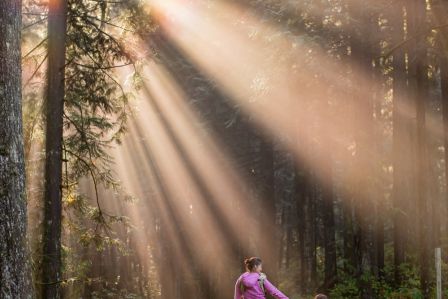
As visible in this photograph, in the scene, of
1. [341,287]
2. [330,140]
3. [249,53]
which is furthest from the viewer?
[330,140]

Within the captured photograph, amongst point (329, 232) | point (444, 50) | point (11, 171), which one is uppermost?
point (444, 50)

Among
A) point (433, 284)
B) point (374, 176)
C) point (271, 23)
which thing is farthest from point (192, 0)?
point (433, 284)

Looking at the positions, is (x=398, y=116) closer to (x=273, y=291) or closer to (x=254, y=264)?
(x=254, y=264)

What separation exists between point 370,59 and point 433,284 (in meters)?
7.39

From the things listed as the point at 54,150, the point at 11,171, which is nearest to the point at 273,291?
the point at 11,171

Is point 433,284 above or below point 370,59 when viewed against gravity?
below

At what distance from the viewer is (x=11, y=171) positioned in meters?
7.98

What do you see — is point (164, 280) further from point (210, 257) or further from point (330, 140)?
point (330, 140)

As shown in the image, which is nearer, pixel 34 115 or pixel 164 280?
pixel 34 115

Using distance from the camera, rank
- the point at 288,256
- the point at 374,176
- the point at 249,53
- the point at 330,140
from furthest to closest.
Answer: the point at 288,256, the point at 330,140, the point at 249,53, the point at 374,176

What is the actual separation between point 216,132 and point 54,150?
1150 centimetres

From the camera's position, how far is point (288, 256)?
38.7m

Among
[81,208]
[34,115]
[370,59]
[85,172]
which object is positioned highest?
[370,59]

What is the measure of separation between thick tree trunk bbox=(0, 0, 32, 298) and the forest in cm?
2
